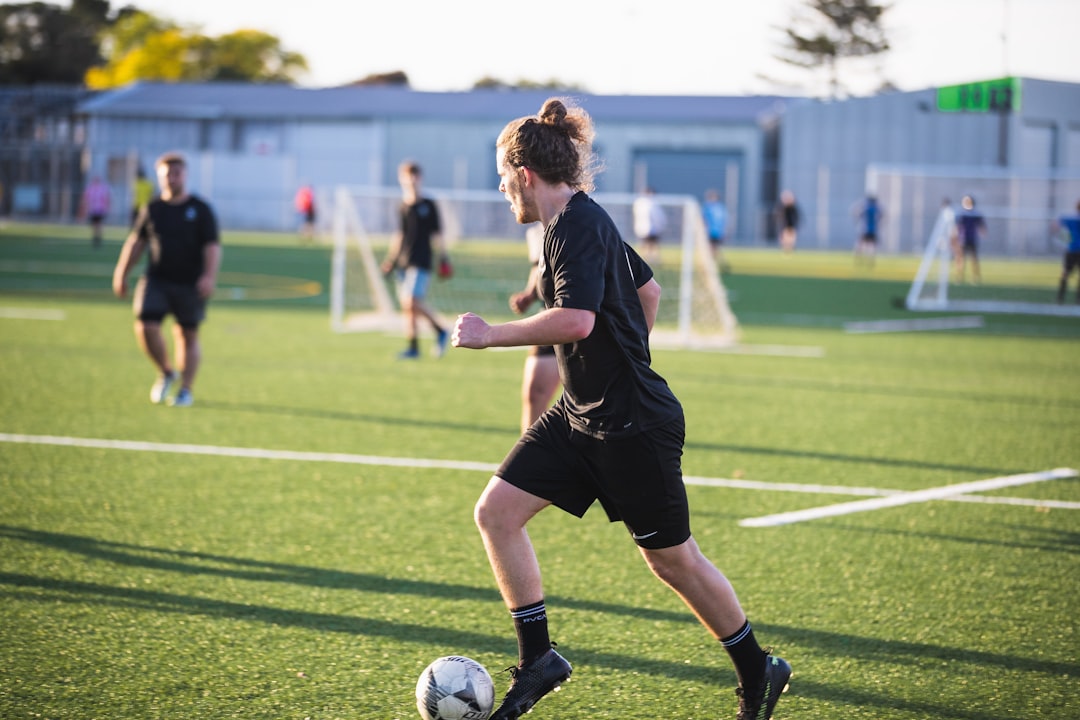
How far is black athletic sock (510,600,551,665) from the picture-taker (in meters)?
3.93

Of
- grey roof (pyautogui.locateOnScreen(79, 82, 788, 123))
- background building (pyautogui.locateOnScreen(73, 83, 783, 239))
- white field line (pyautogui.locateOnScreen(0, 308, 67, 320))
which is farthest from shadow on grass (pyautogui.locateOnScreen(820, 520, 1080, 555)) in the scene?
grey roof (pyautogui.locateOnScreen(79, 82, 788, 123))

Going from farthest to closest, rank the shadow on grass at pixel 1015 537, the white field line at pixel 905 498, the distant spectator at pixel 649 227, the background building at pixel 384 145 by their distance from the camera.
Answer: the background building at pixel 384 145
the distant spectator at pixel 649 227
the white field line at pixel 905 498
the shadow on grass at pixel 1015 537

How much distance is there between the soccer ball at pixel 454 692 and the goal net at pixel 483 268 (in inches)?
467

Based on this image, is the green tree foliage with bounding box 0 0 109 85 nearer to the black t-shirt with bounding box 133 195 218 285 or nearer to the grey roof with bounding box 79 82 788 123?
the grey roof with bounding box 79 82 788 123

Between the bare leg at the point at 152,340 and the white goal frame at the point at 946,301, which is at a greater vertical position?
the white goal frame at the point at 946,301

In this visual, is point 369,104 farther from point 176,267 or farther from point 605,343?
point 605,343

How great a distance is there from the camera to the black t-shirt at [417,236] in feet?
45.4

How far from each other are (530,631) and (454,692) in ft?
1.05

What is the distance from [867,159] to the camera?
50406 mm

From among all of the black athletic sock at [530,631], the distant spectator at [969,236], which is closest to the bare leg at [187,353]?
the black athletic sock at [530,631]

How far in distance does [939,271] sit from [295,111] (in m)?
41.0

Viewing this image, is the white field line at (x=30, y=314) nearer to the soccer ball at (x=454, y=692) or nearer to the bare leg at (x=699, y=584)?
the soccer ball at (x=454, y=692)

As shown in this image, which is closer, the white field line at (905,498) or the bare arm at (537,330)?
the bare arm at (537,330)

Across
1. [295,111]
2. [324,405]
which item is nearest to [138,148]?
[295,111]
